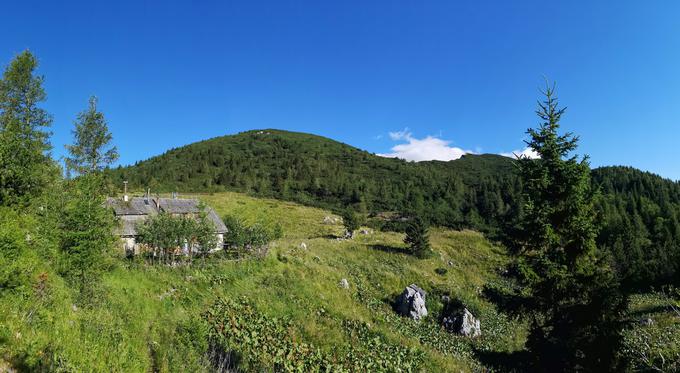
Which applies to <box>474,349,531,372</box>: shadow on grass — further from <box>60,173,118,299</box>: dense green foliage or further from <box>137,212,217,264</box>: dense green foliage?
<box>137,212,217,264</box>: dense green foliage

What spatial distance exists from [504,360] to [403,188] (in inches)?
4431

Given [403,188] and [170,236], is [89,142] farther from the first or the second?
[403,188]

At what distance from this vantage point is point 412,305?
914 inches

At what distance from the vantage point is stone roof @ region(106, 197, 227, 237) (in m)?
37.8

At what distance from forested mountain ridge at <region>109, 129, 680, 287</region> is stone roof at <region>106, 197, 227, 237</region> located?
117 ft

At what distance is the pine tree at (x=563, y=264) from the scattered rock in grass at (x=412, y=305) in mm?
12265

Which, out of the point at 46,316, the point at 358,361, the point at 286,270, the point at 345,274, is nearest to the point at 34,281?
the point at 46,316

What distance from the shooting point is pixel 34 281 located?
25.7ft

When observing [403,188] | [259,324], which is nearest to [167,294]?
[259,324]

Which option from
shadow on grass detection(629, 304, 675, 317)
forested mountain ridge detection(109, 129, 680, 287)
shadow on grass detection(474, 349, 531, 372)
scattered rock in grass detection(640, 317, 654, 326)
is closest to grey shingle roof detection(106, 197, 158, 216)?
forested mountain ridge detection(109, 129, 680, 287)

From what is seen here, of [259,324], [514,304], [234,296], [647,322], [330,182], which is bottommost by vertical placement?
[647,322]

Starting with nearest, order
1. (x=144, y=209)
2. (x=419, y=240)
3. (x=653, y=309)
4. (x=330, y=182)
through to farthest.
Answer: (x=653, y=309) < (x=419, y=240) < (x=144, y=209) < (x=330, y=182)

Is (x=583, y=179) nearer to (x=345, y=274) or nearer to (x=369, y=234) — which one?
(x=345, y=274)

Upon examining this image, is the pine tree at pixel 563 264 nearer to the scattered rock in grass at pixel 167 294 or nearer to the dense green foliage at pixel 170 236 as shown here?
the scattered rock in grass at pixel 167 294
